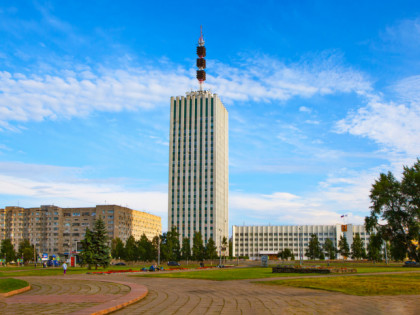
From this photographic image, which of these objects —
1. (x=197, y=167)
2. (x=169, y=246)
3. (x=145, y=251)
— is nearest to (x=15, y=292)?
(x=169, y=246)

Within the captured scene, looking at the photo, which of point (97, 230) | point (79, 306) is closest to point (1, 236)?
point (97, 230)

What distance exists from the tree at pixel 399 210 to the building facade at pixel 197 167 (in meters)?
87.4

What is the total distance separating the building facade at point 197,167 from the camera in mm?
155250

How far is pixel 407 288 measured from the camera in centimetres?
2753

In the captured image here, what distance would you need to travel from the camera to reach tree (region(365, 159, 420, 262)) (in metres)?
68.9

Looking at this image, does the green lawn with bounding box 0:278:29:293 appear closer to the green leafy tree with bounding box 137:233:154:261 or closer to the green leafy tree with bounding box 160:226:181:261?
the green leafy tree with bounding box 160:226:181:261

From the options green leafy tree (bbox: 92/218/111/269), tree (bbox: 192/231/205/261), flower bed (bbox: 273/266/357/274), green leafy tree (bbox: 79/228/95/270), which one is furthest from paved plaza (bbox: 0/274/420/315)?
tree (bbox: 192/231/205/261)

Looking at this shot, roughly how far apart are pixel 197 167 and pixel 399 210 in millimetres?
95640

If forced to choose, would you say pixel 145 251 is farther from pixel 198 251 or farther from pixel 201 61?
pixel 201 61

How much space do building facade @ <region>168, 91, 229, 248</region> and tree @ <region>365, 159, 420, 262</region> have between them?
287 feet

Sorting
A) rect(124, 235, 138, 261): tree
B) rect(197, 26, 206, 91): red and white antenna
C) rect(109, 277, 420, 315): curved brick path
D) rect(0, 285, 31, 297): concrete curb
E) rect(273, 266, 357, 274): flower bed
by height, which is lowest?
rect(124, 235, 138, 261): tree

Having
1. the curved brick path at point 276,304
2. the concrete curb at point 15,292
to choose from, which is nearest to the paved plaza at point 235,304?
the curved brick path at point 276,304

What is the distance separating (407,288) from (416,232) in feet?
144

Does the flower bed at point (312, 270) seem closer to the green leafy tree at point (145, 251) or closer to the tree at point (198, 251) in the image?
the green leafy tree at point (145, 251)
